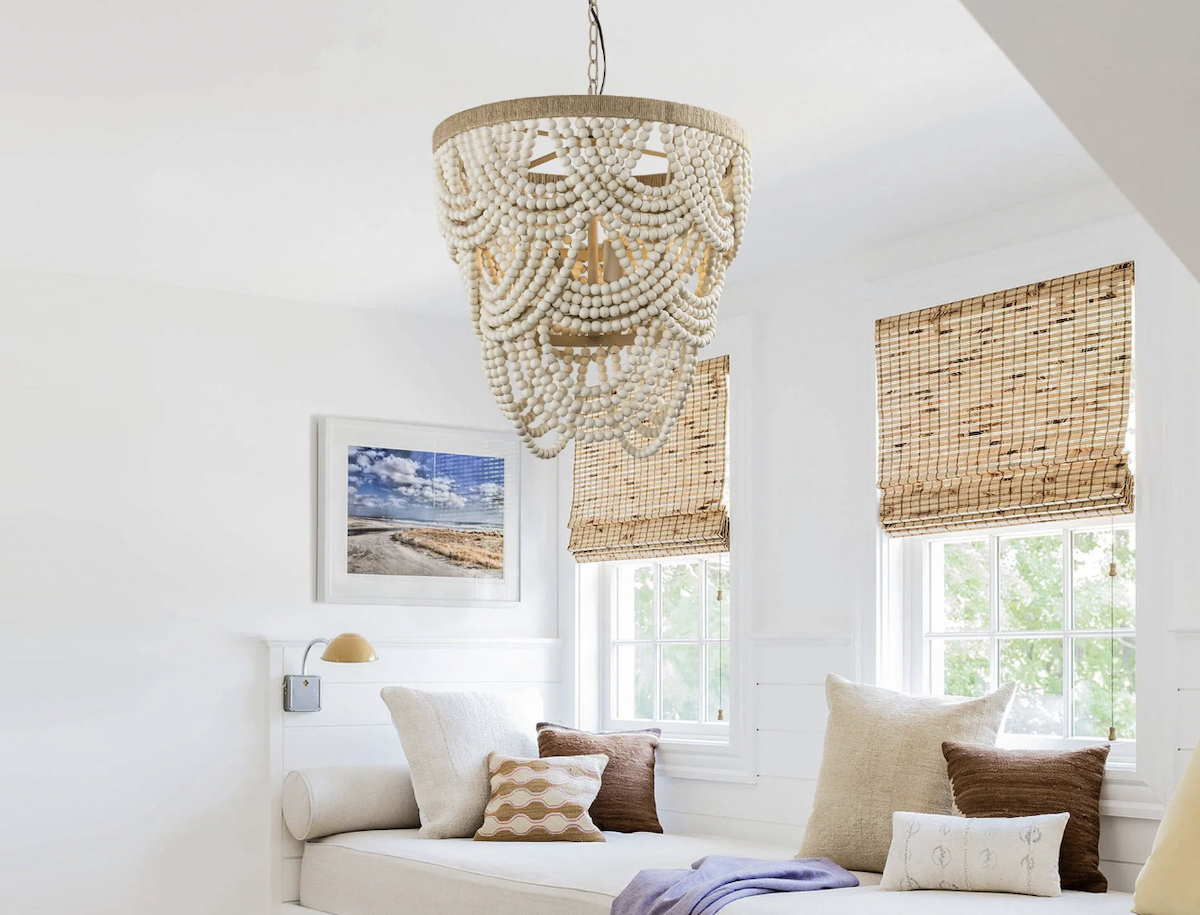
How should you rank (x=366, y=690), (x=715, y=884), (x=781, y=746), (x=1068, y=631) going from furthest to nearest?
(x=366, y=690) → (x=781, y=746) → (x=1068, y=631) → (x=715, y=884)

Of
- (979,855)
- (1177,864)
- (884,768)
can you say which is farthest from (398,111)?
(1177,864)

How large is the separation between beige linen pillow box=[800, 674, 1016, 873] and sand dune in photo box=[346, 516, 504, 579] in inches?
74.8

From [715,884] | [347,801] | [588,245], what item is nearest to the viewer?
[588,245]

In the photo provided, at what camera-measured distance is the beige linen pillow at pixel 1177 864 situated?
2682mm

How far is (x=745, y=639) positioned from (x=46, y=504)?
235cm

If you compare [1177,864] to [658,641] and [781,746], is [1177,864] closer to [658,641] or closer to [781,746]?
[781,746]

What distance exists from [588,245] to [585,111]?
24 centimetres

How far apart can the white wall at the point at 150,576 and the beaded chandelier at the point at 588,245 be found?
2.65m

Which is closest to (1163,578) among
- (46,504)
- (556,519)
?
(556,519)

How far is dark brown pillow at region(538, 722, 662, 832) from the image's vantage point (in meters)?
4.49

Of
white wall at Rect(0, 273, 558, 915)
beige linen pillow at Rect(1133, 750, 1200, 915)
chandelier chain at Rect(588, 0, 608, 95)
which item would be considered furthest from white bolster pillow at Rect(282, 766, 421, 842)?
chandelier chain at Rect(588, 0, 608, 95)

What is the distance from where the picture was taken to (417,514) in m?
5.08

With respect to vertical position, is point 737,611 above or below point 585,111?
below

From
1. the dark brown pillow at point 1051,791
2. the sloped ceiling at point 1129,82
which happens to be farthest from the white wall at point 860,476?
the sloped ceiling at point 1129,82
